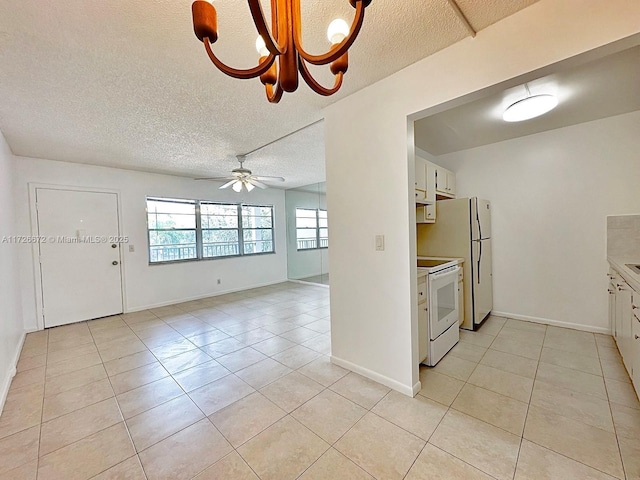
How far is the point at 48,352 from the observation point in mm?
3023

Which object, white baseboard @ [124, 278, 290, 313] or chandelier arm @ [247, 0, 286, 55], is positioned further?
Result: white baseboard @ [124, 278, 290, 313]

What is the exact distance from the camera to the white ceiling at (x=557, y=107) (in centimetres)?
206

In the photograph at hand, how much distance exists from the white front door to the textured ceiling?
91cm

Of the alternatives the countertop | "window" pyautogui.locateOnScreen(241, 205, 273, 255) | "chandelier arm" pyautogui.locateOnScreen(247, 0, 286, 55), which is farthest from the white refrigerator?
"window" pyautogui.locateOnScreen(241, 205, 273, 255)

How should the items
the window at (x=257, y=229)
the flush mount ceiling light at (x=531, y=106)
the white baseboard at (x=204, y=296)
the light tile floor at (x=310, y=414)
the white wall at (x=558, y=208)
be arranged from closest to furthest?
the light tile floor at (x=310, y=414) → the flush mount ceiling light at (x=531, y=106) → the white wall at (x=558, y=208) → the white baseboard at (x=204, y=296) → the window at (x=257, y=229)

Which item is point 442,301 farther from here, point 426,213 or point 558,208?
point 558,208

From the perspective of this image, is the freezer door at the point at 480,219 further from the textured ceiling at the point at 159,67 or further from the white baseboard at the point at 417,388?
the textured ceiling at the point at 159,67

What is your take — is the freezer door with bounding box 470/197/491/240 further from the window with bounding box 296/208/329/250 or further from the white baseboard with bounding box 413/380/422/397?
the window with bounding box 296/208/329/250

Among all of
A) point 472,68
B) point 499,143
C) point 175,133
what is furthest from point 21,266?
point 499,143

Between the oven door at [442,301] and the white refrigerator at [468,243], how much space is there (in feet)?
1.38

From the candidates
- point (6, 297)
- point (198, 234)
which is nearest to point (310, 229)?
point (198, 234)

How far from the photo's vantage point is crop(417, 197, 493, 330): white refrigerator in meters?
3.24

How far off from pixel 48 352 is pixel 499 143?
20.4 ft

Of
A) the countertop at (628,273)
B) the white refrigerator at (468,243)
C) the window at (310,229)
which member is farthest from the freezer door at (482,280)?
the window at (310,229)
